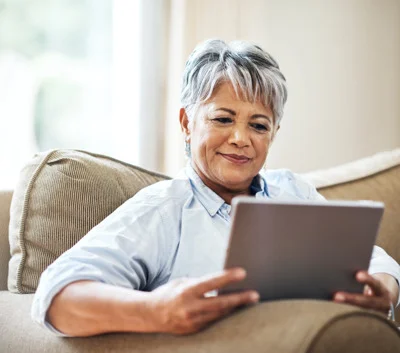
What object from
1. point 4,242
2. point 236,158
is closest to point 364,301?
point 236,158

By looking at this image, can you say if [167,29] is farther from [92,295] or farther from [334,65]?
[92,295]

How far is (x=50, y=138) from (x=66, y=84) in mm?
206

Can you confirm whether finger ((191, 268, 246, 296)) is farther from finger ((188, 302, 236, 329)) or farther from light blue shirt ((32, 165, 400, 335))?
light blue shirt ((32, 165, 400, 335))

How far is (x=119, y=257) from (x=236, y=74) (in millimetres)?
488

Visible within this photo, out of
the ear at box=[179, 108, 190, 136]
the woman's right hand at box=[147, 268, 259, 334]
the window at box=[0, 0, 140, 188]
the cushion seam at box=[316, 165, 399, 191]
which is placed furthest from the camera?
the window at box=[0, 0, 140, 188]

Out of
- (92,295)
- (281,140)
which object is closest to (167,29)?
(281,140)

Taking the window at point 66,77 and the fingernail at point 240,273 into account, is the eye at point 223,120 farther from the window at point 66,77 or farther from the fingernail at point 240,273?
the window at point 66,77

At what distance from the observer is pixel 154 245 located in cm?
144

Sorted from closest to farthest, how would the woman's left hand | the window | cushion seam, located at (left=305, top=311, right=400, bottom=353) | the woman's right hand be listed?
cushion seam, located at (left=305, top=311, right=400, bottom=353), the woman's right hand, the woman's left hand, the window

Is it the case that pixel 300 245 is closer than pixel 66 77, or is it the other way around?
pixel 300 245

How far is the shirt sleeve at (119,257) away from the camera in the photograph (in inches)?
49.9

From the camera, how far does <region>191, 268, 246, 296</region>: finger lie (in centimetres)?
110

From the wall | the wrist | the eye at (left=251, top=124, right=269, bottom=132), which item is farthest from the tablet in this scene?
the wall

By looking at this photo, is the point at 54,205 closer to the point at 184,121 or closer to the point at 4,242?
the point at 4,242
